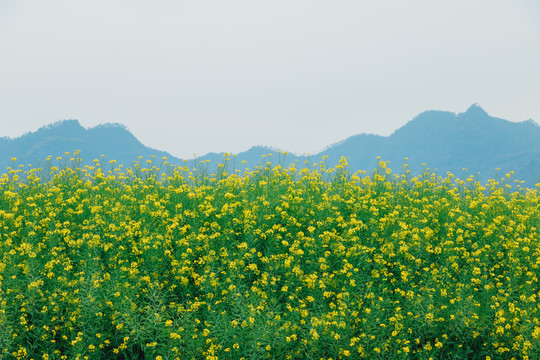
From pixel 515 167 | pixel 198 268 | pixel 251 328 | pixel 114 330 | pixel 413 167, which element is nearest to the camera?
pixel 251 328

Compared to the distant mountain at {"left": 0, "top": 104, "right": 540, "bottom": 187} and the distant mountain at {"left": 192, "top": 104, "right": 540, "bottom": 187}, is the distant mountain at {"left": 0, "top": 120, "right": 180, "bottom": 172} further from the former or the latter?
the distant mountain at {"left": 192, "top": 104, "right": 540, "bottom": 187}

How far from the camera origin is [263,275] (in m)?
7.34

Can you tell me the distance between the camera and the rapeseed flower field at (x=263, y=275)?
6.55m

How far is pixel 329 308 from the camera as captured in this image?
23.9 ft

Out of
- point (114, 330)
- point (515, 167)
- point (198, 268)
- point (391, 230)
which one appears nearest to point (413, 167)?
point (391, 230)

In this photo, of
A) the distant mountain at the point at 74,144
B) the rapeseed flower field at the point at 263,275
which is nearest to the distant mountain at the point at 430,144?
the distant mountain at the point at 74,144

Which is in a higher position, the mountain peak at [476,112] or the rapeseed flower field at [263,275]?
the mountain peak at [476,112]

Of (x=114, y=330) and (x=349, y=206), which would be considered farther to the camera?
(x=349, y=206)

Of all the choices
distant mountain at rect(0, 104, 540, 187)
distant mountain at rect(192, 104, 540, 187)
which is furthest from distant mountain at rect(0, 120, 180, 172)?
distant mountain at rect(192, 104, 540, 187)

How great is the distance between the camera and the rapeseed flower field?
21.5 ft

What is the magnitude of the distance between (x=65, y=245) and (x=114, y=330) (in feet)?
7.63

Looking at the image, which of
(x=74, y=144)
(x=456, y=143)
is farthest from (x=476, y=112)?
(x=74, y=144)

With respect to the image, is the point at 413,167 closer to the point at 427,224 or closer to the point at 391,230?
the point at 427,224

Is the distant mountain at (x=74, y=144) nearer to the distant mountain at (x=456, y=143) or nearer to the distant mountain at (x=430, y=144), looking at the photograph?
the distant mountain at (x=430, y=144)
